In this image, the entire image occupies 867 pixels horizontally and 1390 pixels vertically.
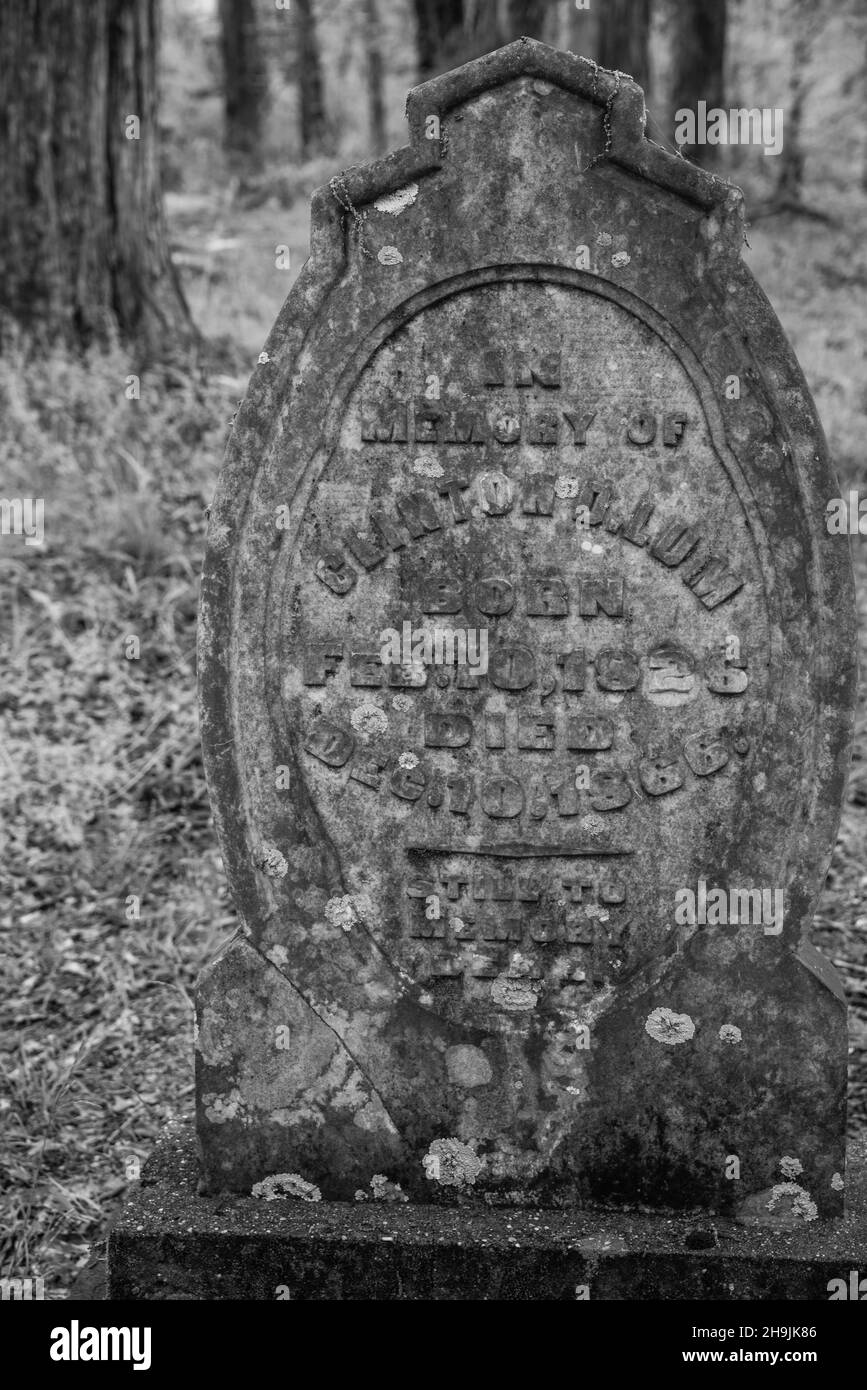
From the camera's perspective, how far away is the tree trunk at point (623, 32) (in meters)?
11.5

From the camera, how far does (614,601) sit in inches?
108

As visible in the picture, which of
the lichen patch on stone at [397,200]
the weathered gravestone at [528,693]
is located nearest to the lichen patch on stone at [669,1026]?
the weathered gravestone at [528,693]

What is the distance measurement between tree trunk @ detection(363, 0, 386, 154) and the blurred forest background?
596cm

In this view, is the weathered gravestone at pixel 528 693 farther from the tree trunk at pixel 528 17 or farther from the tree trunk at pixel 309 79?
the tree trunk at pixel 309 79

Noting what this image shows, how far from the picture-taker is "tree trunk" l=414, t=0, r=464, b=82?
12.3 m

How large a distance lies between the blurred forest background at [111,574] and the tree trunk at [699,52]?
234cm

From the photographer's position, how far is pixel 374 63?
1825 centimetres

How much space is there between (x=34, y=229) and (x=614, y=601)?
4.66 meters

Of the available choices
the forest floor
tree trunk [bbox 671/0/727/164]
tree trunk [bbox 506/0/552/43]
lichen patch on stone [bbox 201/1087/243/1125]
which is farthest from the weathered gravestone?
tree trunk [bbox 671/0/727/164]

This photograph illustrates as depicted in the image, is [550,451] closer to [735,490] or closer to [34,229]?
[735,490]

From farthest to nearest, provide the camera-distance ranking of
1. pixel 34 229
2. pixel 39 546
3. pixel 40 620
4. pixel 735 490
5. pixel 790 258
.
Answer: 1. pixel 790 258
2. pixel 34 229
3. pixel 39 546
4. pixel 40 620
5. pixel 735 490

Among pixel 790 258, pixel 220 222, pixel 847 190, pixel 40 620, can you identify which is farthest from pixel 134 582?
pixel 847 190

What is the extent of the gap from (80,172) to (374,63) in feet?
43.4

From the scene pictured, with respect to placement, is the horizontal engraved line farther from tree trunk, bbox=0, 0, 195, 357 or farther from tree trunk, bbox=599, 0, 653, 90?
tree trunk, bbox=599, 0, 653, 90
